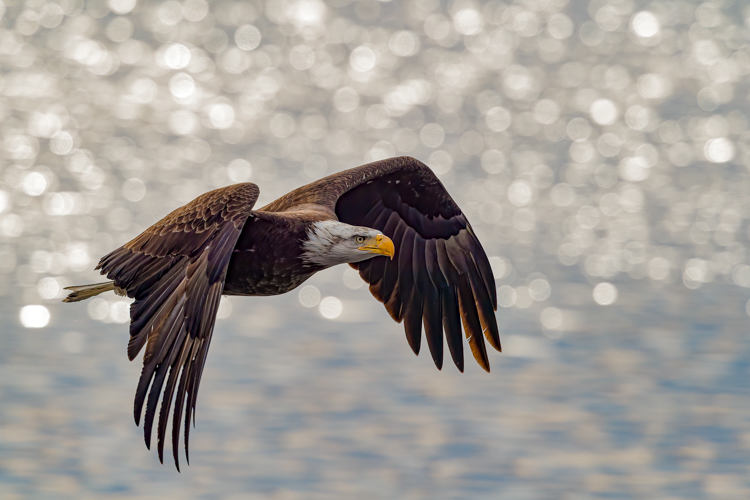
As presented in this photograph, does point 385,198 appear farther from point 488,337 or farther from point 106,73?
point 106,73

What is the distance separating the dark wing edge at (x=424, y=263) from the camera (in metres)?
8.93

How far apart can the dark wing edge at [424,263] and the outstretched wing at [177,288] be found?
1.99 meters

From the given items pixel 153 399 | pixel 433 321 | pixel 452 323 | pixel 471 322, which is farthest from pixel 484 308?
pixel 153 399

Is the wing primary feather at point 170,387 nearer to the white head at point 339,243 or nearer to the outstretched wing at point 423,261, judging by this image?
the white head at point 339,243

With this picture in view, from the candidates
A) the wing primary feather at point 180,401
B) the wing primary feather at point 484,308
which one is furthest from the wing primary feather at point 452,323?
the wing primary feather at point 180,401

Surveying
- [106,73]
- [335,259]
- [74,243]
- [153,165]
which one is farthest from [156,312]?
[106,73]

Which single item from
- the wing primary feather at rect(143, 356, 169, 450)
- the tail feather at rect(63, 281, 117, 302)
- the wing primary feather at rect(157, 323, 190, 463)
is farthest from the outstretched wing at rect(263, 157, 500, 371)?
the wing primary feather at rect(143, 356, 169, 450)

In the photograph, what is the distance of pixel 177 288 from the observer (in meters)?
6.52

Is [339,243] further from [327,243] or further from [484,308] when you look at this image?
[484,308]

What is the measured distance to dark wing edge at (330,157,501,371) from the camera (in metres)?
8.93

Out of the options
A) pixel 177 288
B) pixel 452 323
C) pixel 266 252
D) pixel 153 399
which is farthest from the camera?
pixel 452 323

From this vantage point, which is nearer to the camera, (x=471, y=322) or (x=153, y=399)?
(x=153, y=399)

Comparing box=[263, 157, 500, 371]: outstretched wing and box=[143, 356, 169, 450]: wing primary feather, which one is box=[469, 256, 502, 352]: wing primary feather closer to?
box=[263, 157, 500, 371]: outstretched wing

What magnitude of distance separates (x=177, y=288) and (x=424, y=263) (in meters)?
2.98
